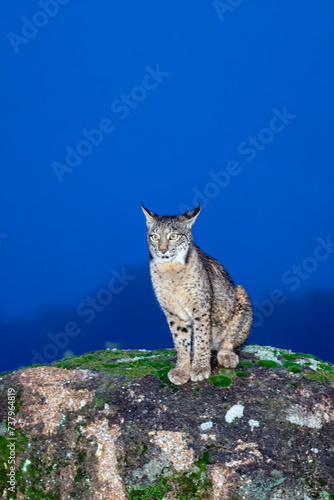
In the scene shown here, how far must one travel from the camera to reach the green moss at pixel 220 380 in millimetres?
8812

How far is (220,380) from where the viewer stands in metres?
8.87

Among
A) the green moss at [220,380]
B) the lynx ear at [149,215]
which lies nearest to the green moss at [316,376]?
the green moss at [220,380]

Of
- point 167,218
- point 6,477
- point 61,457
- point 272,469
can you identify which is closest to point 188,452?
point 272,469

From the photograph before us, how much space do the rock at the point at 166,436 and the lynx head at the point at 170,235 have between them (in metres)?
2.06

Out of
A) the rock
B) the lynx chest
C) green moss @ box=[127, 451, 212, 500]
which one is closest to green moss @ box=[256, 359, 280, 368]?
the rock

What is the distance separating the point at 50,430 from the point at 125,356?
2697 millimetres

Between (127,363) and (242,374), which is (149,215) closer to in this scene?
(242,374)

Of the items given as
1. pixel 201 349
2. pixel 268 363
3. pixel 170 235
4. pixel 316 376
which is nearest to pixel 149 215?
pixel 170 235

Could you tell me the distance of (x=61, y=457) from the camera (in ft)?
26.6

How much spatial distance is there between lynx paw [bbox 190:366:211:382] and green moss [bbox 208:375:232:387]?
0.16 metres

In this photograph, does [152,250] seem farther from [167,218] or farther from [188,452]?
[188,452]

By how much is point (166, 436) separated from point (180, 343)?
1.37 metres

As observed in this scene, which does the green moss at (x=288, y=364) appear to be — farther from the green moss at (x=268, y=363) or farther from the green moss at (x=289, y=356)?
the green moss at (x=289, y=356)

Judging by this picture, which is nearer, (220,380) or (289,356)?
(220,380)
